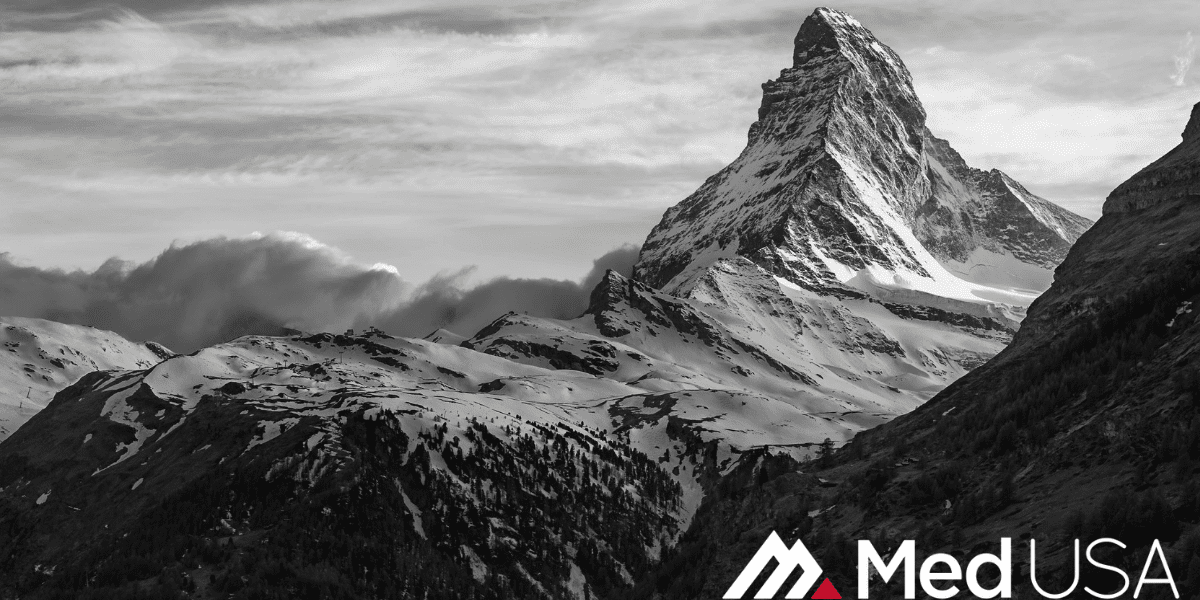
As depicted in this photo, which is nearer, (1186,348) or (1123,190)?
(1186,348)

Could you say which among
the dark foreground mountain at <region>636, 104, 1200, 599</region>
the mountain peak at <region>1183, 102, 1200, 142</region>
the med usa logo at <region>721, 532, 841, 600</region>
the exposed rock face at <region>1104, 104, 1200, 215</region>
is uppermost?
the mountain peak at <region>1183, 102, 1200, 142</region>

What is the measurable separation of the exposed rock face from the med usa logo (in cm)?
3719

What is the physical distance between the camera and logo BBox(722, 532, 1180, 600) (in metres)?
35.1

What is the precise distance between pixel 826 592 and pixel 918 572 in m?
3.83

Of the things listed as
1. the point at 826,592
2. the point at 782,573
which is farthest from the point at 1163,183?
the point at 826,592

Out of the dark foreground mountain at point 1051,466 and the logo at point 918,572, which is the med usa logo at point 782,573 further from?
the dark foreground mountain at point 1051,466

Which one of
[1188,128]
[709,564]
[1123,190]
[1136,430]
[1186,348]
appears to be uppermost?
[1188,128]

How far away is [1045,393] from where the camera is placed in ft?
164

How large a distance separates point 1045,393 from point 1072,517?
11.9m

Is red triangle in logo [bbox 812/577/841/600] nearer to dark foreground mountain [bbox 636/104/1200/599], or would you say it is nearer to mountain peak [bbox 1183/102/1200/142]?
dark foreground mountain [bbox 636/104/1200/599]

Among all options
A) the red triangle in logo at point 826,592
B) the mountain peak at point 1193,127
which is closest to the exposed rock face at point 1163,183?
the mountain peak at point 1193,127

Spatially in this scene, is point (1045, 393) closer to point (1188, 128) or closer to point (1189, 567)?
point (1189, 567)

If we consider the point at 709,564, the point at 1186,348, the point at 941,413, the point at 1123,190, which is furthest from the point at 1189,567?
the point at 1123,190

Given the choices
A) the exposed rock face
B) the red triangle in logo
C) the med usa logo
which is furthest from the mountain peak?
the red triangle in logo
